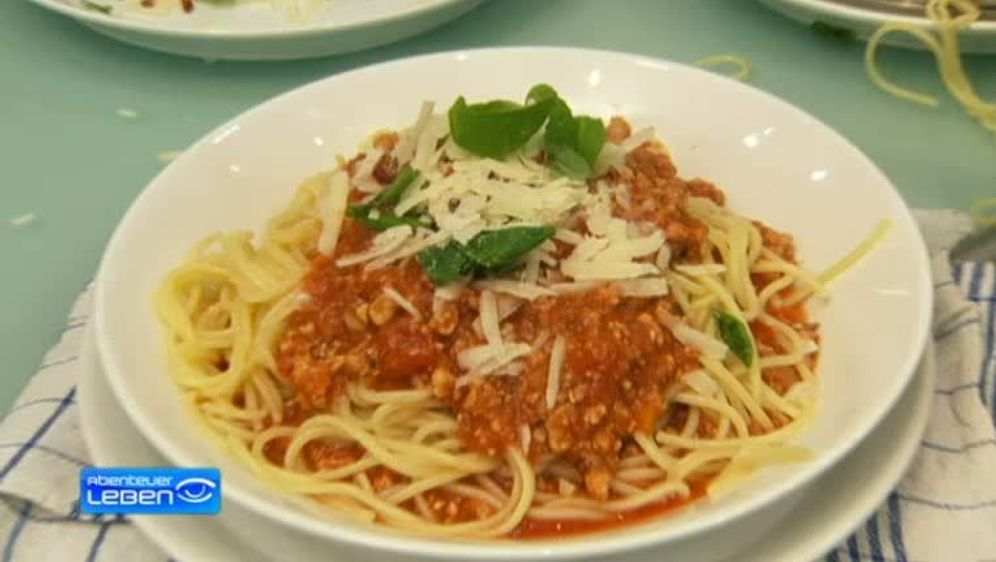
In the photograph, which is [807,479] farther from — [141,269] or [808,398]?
[141,269]

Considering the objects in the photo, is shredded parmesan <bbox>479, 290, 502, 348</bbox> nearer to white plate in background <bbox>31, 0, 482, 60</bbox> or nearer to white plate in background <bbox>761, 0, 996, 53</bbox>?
white plate in background <bbox>31, 0, 482, 60</bbox>

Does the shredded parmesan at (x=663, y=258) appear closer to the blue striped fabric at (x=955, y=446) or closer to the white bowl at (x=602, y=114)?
the white bowl at (x=602, y=114)

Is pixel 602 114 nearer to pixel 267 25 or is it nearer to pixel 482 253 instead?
pixel 482 253

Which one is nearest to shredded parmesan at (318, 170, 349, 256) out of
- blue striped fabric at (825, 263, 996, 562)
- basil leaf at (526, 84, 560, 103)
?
basil leaf at (526, 84, 560, 103)

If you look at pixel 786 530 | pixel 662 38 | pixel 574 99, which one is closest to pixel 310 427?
pixel 786 530

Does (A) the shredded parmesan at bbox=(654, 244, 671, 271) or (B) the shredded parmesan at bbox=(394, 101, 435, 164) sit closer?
(A) the shredded parmesan at bbox=(654, 244, 671, 271)

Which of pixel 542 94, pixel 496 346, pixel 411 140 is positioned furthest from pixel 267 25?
pixel 496 346
